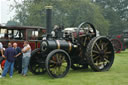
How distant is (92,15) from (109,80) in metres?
31.6

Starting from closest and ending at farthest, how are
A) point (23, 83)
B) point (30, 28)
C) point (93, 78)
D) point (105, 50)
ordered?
1. point (23, 83)
2. point (93, 78)
3. point (105, 50)
4. point (30, 28)

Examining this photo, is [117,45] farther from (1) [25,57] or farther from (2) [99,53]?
(1) [25,57]

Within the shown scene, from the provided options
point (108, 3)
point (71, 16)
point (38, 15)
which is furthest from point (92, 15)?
point (108, 3)

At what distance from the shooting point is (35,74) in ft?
26.8

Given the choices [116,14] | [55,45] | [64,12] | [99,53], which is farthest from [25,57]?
[116,14]

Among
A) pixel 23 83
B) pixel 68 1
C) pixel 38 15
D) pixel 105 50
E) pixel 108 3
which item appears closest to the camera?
pixel 23 83

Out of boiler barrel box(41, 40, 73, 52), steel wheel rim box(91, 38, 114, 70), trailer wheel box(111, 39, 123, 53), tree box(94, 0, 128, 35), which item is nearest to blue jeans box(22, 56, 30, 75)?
boiler barrel box(41, 40, 73, 52)

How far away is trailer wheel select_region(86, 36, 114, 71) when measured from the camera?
26.4 feet

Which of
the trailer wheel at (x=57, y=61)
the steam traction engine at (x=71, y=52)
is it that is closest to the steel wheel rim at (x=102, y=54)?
the steam traction engine at (x=71, y=52)

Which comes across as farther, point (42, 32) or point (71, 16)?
point (71, 16)

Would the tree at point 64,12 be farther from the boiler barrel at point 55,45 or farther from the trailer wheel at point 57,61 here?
the trailer wheel at point 57,61

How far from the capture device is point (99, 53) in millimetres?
8477

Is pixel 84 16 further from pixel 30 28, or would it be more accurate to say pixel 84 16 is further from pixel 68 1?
pixel 30 28

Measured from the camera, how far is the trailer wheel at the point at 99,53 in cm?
806
